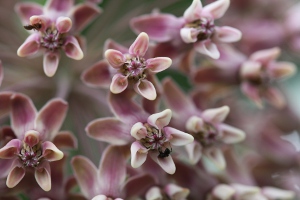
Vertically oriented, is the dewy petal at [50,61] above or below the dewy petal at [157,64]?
below

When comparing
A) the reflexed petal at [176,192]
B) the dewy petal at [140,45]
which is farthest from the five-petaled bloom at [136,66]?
the reflexed petal at [176,192]

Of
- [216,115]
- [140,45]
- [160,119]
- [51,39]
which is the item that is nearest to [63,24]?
[51,39]

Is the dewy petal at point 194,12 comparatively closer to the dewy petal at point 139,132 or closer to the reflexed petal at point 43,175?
the dewy petal at point 139,132

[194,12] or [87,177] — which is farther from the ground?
[194,12]

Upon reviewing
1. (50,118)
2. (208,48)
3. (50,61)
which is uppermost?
(208,48)

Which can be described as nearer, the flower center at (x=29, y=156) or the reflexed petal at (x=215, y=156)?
the flower center at (x=29, y=156)

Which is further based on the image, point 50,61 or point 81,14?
point 81,14

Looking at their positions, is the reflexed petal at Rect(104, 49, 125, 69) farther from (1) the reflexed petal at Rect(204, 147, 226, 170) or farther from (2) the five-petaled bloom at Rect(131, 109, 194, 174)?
(1) the reflexed petal at Rect(204, 147, 226, 170)

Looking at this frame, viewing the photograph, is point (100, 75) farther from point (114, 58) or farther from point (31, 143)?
point (31, 143)
